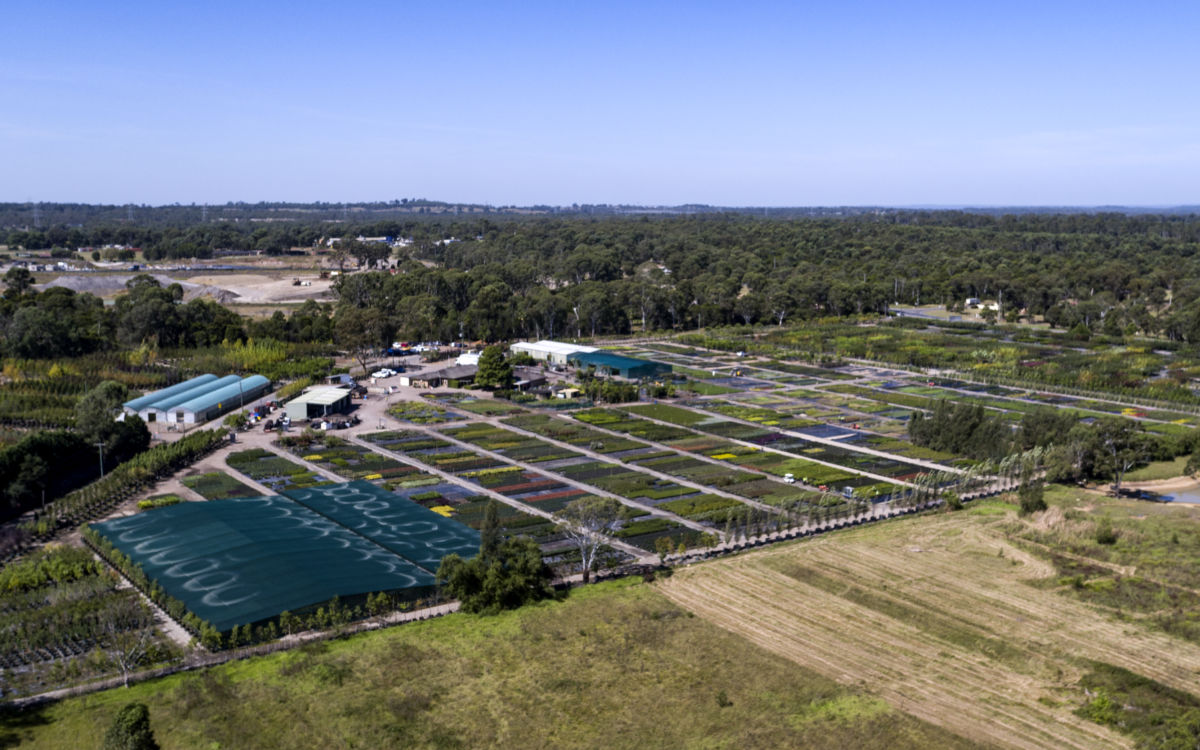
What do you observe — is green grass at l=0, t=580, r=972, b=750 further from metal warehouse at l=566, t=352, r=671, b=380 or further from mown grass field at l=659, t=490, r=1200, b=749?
metal warehouse at l=566, t=352, r=671, b=380

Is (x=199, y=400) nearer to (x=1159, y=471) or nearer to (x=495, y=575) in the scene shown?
(x=495, y=575)

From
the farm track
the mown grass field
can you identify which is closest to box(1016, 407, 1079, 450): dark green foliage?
the mown grass field

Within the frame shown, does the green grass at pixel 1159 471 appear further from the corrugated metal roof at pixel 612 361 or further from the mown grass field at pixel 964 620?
the corrugated metal roof at pixel 612 361

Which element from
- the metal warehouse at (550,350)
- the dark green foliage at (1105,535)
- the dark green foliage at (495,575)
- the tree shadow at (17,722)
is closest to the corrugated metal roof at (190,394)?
the metal warehouse at (550,350)

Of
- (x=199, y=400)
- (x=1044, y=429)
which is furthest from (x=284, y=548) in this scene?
(x=1044, y=429)

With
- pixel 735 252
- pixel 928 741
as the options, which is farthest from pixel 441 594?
pixel 735 252

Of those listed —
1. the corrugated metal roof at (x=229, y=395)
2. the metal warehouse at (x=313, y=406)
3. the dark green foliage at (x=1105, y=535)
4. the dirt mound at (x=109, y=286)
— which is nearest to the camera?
the dark green foliage at (x=1105, y=535)

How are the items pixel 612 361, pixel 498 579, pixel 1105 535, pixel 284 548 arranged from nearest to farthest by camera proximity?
pixel 498 579 < pixel 284 548 < pixel 1105 535 < pixel 612 361
